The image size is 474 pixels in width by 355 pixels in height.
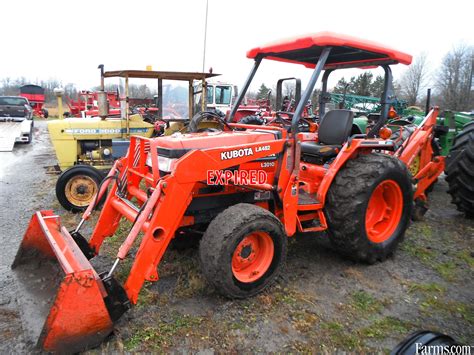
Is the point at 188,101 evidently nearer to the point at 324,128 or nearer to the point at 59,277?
the point at 324,128

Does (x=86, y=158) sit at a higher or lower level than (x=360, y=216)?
lower

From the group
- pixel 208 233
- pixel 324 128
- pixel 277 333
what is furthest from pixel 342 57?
pixel 277 333

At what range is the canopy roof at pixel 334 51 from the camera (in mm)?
3403

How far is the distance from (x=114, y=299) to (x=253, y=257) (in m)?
1.19

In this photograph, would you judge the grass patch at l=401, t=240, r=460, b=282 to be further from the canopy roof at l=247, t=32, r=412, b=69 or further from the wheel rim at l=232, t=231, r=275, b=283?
the canopy roof at l=247, t=32, r=412, b=69

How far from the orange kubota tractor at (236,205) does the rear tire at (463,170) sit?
1.49 m

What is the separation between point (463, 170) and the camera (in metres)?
5.00

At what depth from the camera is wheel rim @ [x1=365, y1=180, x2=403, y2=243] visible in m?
4.06

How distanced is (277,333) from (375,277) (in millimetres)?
1423

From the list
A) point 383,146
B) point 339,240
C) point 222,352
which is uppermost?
point 383,146

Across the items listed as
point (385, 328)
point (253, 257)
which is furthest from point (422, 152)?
point (253, 257)

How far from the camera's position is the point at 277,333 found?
2.75 m

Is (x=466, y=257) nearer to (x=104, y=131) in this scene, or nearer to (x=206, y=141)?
(x=206, y=141)

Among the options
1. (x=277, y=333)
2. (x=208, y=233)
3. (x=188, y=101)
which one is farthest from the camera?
(x=188, y=101)
